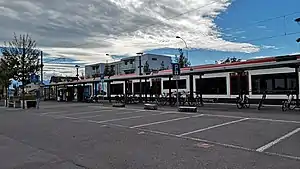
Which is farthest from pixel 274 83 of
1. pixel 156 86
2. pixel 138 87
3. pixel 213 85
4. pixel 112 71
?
pixel 112 71

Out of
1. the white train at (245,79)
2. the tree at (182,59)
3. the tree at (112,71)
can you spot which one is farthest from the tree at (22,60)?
the tree at (112,71)

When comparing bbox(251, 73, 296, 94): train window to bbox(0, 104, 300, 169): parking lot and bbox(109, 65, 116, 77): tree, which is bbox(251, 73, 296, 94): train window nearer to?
bbox(0, 104, 300, 169): parking lot

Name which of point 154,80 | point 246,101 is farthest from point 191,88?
point 246,101

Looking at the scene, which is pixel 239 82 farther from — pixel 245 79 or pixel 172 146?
pixel 172 146

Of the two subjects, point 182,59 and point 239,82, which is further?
point 182,59

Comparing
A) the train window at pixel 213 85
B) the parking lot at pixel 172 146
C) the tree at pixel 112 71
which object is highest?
the tree at pixel 112 71

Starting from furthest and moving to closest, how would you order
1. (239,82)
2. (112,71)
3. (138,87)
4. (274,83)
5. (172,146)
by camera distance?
(112,71) → (138,87) → (239,82) → (274,83) → (172,146)

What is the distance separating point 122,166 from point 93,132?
4.87 m

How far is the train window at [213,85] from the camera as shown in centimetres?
2661

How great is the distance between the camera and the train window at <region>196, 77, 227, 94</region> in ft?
87.3

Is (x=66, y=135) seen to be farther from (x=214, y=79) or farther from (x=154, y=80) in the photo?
(x=154, y=80)

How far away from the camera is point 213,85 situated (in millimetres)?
A: 27500

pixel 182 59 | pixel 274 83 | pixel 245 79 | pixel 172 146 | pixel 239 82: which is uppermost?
pixel 182 59

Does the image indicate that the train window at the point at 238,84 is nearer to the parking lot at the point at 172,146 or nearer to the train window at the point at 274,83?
the train window at the point at 274,83
